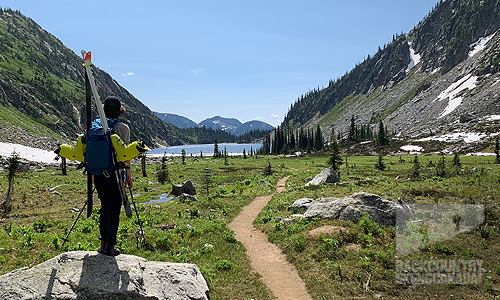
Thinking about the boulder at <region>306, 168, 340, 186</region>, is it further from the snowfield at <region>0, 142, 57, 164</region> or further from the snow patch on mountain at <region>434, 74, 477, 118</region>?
the snow patch on mountain at <region>434, 74, 477, 118</region>

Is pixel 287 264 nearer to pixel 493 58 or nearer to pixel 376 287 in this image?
pixel 376 287

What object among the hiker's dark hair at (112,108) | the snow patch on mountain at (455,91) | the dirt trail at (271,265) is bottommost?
the dirt trail at (271,265)

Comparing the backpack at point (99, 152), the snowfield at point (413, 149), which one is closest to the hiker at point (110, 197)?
the backpack at point (99, 152)

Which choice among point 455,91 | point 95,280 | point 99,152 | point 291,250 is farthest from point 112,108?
point 455,91

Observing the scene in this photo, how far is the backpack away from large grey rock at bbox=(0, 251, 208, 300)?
2.07 meters

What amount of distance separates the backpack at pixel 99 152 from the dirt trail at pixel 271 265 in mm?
7528

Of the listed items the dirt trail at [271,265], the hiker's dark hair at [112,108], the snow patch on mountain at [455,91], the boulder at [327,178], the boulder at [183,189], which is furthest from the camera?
the snow patch on mountain at [455,91]

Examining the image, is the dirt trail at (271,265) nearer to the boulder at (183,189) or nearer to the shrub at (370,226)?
the shrub at (370,226)

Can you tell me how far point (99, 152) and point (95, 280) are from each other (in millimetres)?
2733

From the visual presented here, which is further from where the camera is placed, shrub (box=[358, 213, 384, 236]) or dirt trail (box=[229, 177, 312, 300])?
shrub (box=[358, 213, 384, 236])

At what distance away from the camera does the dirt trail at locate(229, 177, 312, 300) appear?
10188 millimetres

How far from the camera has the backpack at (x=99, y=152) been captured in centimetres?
605

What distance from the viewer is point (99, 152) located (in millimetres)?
6055

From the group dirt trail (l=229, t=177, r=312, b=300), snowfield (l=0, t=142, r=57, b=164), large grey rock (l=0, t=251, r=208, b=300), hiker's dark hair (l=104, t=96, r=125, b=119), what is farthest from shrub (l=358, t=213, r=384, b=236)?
snowfield (l=0, t=142, r=57, b=164)
